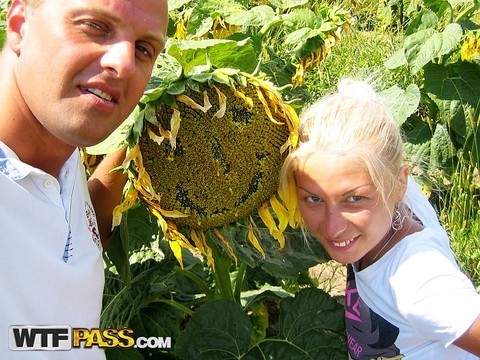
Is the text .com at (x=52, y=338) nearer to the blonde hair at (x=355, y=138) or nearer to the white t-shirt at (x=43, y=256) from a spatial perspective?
the white t-shirt at (x=43, y=256)

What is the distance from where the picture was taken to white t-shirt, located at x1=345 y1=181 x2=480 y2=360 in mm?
1290

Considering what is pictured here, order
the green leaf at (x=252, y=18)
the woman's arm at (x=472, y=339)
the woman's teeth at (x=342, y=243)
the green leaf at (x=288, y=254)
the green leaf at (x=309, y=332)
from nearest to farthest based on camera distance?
the woman's arm at (x=472, y=339), the woman's teeth at (x=342, y=243), the green leaf at (x=288, y=254), the green leaf at (x=309, y=332), the green leaf at (x=252, y=18)

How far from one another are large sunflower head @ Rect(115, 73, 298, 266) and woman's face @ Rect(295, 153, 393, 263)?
0.27 feet

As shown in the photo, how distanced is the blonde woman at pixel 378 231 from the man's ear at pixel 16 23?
495 millimetres

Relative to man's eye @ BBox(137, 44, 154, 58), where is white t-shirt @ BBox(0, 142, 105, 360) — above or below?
below

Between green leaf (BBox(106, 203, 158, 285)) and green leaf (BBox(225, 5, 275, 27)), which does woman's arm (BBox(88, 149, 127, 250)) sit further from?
green leaf (BBox(225, 5, 275, 27))

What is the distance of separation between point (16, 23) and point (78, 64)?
0.14 metres

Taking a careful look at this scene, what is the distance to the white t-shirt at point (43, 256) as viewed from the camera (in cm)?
108

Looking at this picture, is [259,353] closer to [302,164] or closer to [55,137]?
[302,164]

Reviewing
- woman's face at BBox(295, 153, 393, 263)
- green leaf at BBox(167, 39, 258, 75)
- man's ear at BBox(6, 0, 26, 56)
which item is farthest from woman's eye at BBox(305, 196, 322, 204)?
man's ear at BBox(6, 0, 26, 56)

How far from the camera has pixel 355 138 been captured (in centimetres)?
135

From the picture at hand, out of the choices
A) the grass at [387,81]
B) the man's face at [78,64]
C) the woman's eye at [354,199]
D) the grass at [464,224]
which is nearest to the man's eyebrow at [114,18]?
the man's face at [78,64]

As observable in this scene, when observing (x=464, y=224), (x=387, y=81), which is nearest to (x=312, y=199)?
(x=464, y=224)

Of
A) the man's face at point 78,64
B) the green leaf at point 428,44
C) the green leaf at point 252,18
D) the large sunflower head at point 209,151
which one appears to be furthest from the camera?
the green leaf at point 428,44
